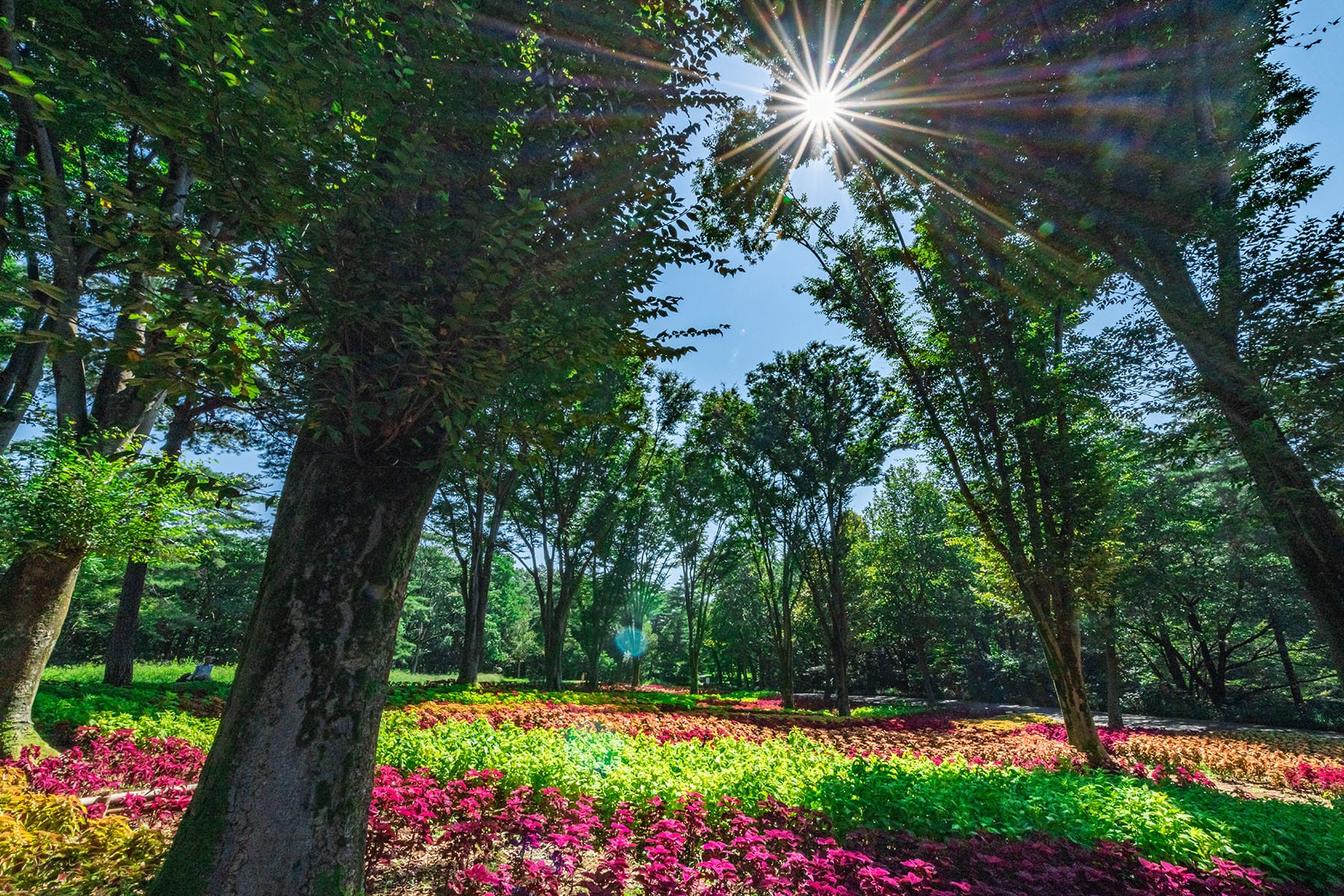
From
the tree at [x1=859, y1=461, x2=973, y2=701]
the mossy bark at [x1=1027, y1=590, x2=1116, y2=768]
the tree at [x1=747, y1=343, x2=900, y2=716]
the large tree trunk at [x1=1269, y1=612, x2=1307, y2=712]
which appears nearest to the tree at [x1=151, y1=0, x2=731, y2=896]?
the mossy bark at [x1=1027, y1=590, x2=1116, y2=768]

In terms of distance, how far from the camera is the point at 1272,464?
6398 millimetres

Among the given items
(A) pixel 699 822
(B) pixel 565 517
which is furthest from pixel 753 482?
(A) pixel 699 822

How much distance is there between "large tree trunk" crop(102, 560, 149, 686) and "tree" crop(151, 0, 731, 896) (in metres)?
14.0

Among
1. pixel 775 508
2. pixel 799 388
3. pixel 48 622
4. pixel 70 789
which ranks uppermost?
pixel 799 388

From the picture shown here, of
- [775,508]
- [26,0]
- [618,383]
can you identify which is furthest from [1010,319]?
[26,0]

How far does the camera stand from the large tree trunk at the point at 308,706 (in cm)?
263

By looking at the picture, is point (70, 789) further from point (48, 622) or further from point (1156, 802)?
point (1156, 802)

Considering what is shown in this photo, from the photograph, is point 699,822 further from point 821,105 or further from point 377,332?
point 821,105

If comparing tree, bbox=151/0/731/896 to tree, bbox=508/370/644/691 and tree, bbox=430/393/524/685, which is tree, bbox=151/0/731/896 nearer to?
tree, bbox=430/393/524/685

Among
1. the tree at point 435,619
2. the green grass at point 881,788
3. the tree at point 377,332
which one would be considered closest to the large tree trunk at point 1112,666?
the green grass at point 881,788

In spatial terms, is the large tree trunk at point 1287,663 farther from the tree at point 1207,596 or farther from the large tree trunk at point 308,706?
the large tree trunk at point 308,706

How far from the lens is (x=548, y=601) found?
21891mm

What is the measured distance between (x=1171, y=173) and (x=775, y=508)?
1570cm

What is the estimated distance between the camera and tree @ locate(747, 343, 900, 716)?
62.0 ft
